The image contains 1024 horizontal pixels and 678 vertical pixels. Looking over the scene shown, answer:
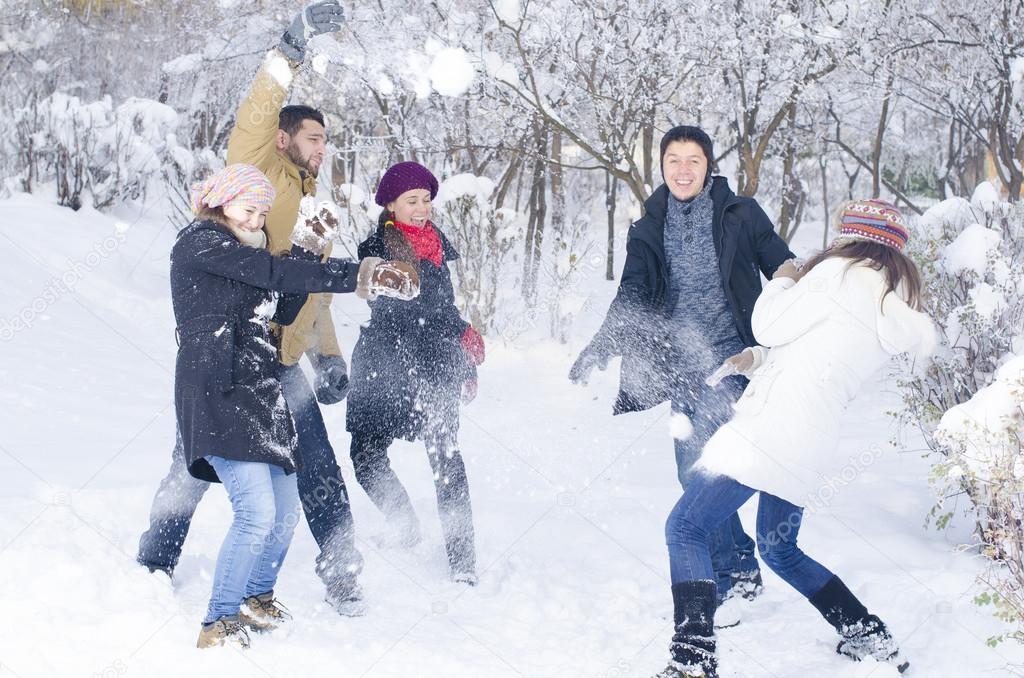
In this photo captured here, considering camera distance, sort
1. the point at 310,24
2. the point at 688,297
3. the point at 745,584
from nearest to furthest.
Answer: the point at 310,24, the point at 688,297, the point at 745,584

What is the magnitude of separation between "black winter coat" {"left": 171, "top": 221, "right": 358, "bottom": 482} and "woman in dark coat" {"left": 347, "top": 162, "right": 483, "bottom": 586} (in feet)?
2.96

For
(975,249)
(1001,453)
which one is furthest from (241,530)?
(975,249)

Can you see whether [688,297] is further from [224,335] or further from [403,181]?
[224,335]

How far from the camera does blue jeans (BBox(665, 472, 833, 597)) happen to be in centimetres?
302

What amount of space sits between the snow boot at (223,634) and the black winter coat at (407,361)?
45.5 inches

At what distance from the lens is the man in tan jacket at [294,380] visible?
11.5 ft

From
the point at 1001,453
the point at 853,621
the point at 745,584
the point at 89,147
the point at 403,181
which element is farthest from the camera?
the point at 89,147

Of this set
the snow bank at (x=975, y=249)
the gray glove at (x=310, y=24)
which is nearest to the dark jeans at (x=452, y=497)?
the gray glove at (x=310, y=24)

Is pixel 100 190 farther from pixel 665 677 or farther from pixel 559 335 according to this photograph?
pixel 665 677

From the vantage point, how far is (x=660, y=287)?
380 cm

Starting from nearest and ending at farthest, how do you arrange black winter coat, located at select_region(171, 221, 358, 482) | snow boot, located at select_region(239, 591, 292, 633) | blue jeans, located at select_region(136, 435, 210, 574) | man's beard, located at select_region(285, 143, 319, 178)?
black winter coat, located at select_region(171, 221, 358, 482), snow boot, located at select_region(239, 591, 292, 633), blue jeans, located at select_region(136, 435, 210, 574), man's beard, located at select_region(285, 143, 319, 178)

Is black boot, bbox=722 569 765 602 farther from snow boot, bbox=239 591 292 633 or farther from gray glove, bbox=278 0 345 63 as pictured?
gray glove, bbox=278 0 345 63

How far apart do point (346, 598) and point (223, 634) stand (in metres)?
0.64

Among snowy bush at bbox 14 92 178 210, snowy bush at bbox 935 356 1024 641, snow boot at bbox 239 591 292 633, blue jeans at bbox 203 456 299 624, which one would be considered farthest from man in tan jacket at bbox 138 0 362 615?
Answer: snowy bush at bbox 14 92 178 210
